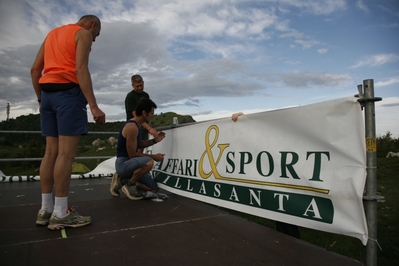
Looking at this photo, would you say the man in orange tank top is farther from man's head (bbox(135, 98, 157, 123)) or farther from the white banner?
the white banner

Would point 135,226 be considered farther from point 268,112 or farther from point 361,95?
point 361,95

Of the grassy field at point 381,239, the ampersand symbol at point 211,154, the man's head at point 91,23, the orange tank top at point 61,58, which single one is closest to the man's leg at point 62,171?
the orange tank top at point 61,58

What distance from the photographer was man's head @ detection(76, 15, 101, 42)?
2.45 m

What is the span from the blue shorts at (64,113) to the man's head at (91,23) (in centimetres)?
61

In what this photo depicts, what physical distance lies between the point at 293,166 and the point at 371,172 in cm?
55

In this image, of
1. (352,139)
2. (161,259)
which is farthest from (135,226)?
(352,139)

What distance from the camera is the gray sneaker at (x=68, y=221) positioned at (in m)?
2.15

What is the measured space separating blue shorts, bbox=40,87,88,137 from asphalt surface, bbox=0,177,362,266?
2.67 ft

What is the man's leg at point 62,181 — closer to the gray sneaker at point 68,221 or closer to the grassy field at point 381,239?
the gray sneaker at point 68,221

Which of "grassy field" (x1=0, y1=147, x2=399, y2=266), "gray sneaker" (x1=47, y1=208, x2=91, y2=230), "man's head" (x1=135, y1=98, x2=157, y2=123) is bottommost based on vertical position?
"grassy field" (x1=0, y1=147, x2=399, y2=266)

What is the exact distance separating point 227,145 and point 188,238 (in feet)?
3.60

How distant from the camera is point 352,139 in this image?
5.80ft

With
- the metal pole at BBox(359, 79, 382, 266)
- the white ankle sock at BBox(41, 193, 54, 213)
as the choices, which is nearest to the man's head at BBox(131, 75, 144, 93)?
the white ankle sock at BBox(41, 193, 54, 213)

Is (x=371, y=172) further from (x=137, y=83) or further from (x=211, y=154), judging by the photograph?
(x=137, y=83)
